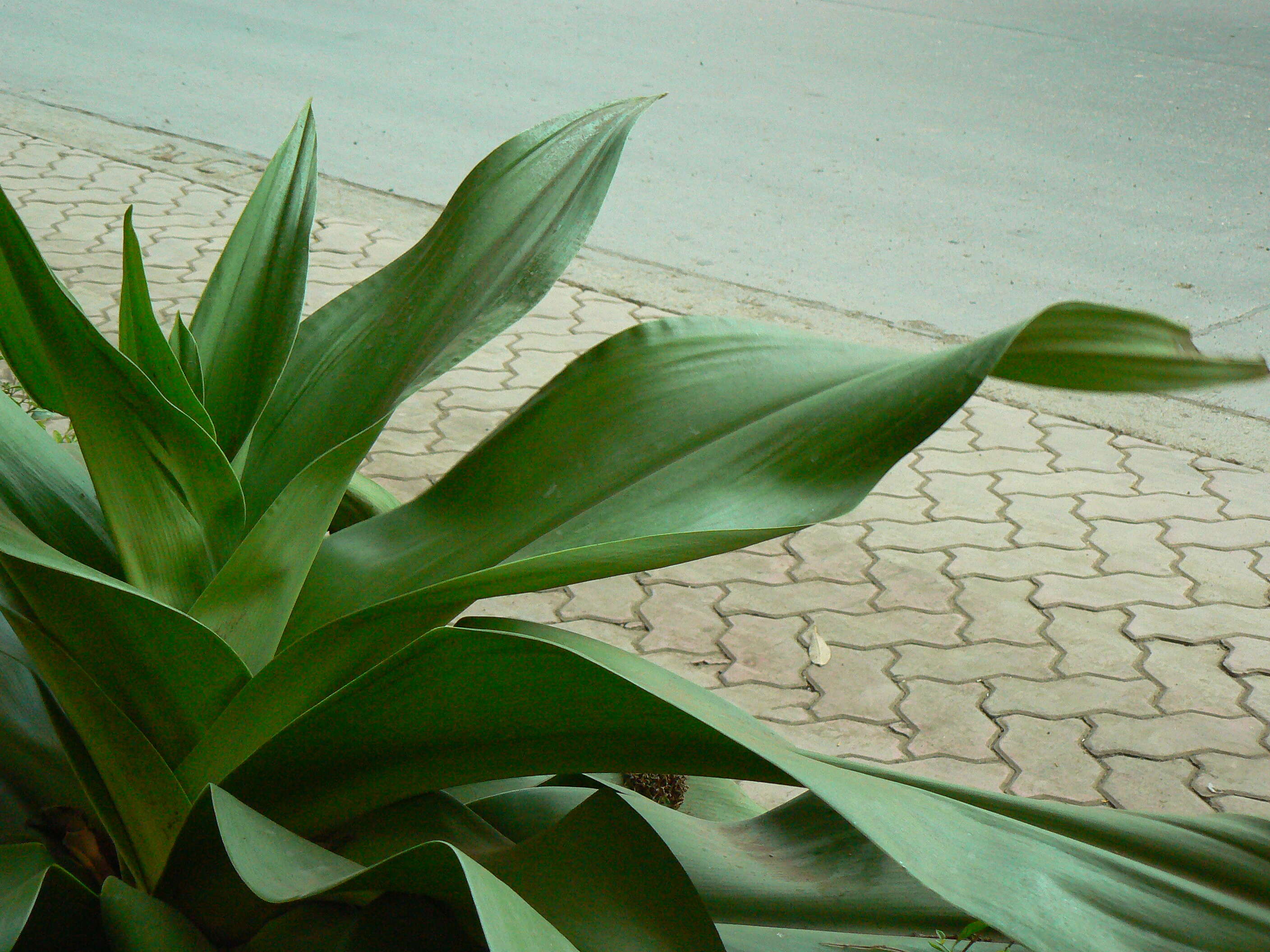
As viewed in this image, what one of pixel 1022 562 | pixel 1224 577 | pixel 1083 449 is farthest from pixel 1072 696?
pixel 1083 449

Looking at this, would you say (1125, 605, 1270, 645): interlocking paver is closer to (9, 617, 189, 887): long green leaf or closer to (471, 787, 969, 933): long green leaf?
(471, 787, 969, 933): long green leaf

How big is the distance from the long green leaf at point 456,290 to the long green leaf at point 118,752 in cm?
24

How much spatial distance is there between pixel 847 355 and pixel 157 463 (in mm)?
491

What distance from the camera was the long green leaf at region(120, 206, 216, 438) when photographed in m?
1.03

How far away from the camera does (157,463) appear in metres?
0.90

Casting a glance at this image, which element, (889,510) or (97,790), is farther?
(889,510)

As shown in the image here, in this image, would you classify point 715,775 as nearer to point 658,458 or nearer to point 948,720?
point 658,458

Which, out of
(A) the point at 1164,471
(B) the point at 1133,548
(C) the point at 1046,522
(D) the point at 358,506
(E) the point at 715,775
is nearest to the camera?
(E) the point at 715,775

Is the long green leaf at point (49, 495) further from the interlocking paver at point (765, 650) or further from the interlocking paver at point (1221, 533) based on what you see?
the interlocking paver at point (1221, 533)

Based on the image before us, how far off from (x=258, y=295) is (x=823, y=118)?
6.77 metres

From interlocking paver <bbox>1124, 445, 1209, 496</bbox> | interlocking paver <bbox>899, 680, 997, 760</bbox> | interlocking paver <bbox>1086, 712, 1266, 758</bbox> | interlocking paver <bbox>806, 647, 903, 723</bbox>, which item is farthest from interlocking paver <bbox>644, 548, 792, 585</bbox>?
interlocking paver <bbox>1124, 445, 1209, 496</bbox>

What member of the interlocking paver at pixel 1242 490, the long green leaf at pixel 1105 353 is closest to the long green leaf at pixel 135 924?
the long green leaf at pixel 1105 353

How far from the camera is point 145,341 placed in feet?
3.48

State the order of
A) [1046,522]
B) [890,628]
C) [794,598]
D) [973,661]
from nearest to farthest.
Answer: [973,661] → [890,628] → [794,598] → [1046,522]
